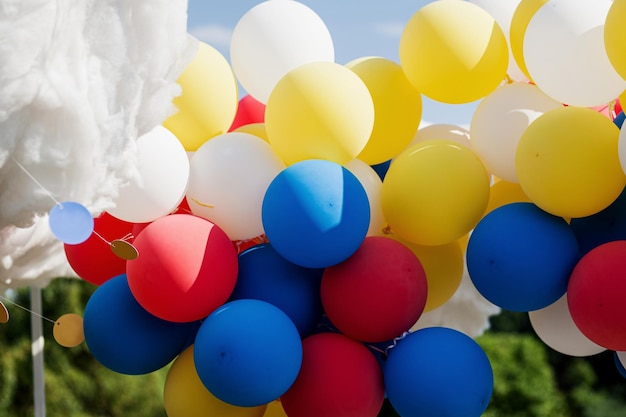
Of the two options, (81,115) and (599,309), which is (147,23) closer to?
(81,115)

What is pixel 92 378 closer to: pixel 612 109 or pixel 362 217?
pixel 362 217

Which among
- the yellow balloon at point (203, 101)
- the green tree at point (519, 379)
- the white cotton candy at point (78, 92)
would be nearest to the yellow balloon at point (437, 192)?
the yellow balloon at point (203, 101)

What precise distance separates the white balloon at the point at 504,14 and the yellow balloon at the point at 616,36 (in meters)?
0.44

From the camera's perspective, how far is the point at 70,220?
1.17m

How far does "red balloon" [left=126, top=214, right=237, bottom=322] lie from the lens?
5.55ft

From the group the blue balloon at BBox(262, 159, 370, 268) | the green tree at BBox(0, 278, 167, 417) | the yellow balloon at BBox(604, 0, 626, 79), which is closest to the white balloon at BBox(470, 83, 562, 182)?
the yellow balloon at BBox(604, 0, 626, 79)

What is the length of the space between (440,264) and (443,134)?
0.38m

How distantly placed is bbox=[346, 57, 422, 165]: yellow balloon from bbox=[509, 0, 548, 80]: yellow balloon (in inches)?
10.8

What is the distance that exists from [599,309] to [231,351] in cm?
80

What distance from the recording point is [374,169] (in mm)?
2186

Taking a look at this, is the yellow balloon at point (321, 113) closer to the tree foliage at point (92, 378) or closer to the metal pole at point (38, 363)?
the metal pole at point (38, 363)

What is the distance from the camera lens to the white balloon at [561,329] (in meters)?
1.91

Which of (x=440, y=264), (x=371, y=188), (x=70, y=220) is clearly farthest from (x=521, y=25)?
(x=70, y=220)

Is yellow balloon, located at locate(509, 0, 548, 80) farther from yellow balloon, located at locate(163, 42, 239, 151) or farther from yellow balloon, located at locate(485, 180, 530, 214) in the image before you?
yellow balloon, located at locate(163, 42, 239, 151)
